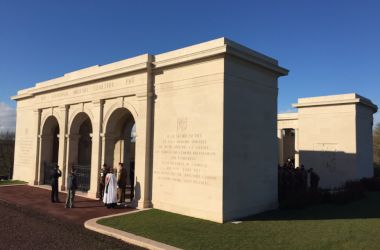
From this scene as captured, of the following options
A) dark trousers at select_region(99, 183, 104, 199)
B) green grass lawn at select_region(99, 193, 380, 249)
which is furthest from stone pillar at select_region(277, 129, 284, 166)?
dark trousers at select_region(99, 183, 104, 199)

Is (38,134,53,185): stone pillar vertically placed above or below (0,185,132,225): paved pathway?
above

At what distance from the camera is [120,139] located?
1672 cm

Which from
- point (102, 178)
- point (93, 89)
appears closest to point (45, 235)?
point (102, 178)

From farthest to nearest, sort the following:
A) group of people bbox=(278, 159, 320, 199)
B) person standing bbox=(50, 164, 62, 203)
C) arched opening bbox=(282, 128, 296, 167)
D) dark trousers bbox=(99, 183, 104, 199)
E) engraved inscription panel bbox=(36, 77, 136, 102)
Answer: arched opening bbox=(282, 128, 296, 167) → dark trousers bbox=(99, 183, 104, 199) → group of people bbox=(278, 159, 320, 199) → person standing bbox=(50, 164, 62, 203) → engraved inscription panel bbox=(36, 77, 136, 102)

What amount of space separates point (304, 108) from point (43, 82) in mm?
15787

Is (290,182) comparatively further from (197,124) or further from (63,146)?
(63,146)

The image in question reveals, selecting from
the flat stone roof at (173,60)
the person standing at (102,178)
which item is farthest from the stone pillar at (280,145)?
the person standing at (102,178)

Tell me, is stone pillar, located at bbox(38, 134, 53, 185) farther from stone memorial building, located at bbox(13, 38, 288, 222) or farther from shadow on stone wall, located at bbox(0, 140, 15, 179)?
shadow on stone wall, located at bbox(0, 140, 15, 179)

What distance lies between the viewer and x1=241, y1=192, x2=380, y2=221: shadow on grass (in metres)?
10.7

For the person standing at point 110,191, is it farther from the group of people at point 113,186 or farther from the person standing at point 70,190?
the person standing at point 70,190

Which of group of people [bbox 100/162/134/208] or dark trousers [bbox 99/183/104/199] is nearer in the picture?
group of people [bbox 100/162/134/208]

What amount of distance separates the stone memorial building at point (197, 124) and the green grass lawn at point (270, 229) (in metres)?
0.83

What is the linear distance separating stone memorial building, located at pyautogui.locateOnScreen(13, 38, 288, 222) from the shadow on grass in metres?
0.59

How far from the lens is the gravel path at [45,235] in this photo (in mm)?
8000
